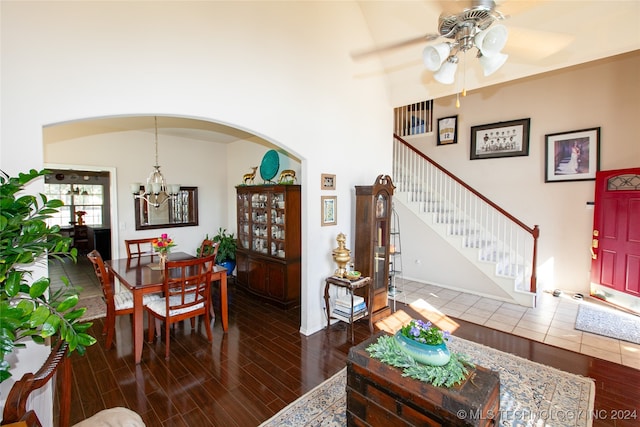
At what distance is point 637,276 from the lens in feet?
14.1

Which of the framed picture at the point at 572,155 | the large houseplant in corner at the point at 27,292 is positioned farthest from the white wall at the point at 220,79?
the framed picture at the point at 572,155

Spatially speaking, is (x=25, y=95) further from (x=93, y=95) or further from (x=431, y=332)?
(x=431, y=332)

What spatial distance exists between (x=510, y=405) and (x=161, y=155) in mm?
6190

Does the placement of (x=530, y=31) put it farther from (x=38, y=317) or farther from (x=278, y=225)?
(x=38, y=317)

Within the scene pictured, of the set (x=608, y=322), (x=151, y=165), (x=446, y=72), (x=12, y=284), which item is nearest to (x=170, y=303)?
(x=12, y=284)

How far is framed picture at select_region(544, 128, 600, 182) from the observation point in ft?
15.7

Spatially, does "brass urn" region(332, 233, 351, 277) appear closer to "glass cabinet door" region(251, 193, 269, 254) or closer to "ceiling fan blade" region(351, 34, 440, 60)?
"glass cabinet door" region(251, 193, 269, 254)

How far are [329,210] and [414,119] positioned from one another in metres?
4.12

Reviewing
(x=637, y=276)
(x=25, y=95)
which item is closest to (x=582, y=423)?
(x=637, y=276)

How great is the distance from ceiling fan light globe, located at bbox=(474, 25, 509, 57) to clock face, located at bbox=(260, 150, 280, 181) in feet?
11.4

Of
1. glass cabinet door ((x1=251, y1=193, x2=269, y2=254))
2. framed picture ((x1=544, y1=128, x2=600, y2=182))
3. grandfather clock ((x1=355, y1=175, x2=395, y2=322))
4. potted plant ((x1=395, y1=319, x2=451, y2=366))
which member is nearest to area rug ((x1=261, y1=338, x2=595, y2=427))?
potted plant ((x1=395, y1=319, x2=451, y2=366))

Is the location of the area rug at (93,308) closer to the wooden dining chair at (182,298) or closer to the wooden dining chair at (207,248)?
the wooden dining chair at (182,298)

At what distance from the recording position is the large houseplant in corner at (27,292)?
3.61 ft

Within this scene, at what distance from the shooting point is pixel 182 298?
319 cm
